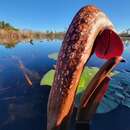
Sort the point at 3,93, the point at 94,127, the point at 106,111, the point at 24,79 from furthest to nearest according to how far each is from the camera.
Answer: the point at 24,79
the point at 3,93
the point at 106,111
the point at 94,127

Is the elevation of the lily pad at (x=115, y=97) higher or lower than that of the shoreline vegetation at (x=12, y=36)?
higher

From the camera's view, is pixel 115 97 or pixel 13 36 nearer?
pixel 115 97

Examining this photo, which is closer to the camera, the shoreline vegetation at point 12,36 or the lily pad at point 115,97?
the lily pad at point 115,97

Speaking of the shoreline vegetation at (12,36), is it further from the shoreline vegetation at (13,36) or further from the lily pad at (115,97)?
the lily pad at (115,97)

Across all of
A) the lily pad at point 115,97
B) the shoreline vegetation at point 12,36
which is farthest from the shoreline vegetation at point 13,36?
the lily pad at point 115,97

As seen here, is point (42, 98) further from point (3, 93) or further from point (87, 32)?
point (87, 32)

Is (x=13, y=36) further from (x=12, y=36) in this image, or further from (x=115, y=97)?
(x=115, y=97)

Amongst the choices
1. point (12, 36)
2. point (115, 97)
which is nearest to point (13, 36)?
point (12, 36)

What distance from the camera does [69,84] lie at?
927mm

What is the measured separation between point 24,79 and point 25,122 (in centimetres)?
185

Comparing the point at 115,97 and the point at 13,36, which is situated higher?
the point at 115,97

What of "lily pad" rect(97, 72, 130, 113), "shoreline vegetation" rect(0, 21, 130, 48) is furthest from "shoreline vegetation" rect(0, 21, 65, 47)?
"lily pad" rect(97, 72, 130, 113)

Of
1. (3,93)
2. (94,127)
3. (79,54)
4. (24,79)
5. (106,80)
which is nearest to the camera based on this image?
(79,54)

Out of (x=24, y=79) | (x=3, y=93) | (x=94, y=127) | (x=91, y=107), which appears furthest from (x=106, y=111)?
(x=24, y=79)
